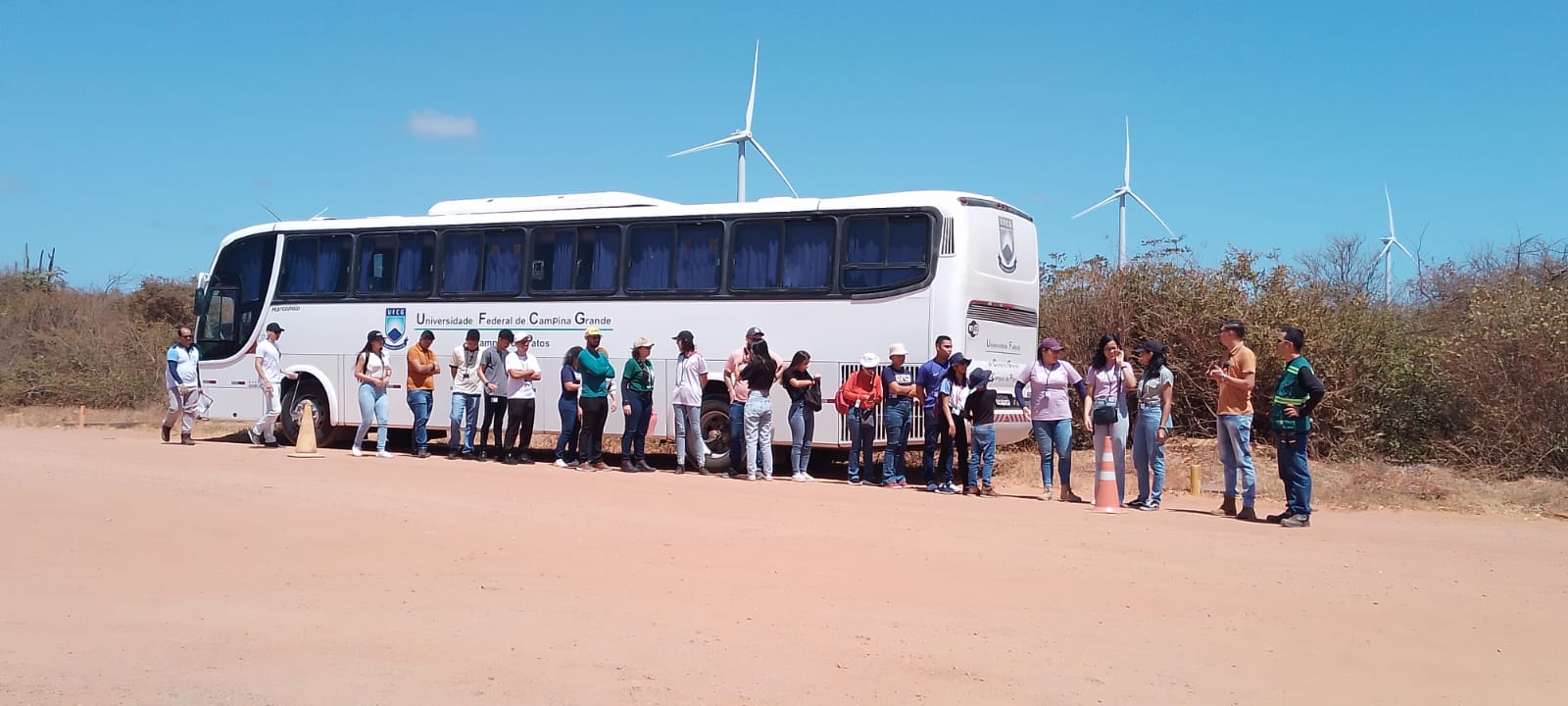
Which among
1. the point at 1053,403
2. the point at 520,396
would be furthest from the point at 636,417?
the point at 1053,403

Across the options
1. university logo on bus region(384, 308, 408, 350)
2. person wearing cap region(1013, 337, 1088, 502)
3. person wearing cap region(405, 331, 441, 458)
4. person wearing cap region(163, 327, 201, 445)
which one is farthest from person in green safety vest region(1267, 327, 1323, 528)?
person wearing cap region(163, 327, 201, 445)

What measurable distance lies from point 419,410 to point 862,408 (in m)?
5.42

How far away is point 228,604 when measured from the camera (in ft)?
21.0

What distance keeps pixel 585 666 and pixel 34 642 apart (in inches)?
94.3

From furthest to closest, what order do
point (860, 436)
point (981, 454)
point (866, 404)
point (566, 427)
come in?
point (566, 427), point (860, 436), point (866, 404), point (981, 454)

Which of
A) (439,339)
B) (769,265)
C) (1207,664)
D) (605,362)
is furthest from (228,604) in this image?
(439,339)

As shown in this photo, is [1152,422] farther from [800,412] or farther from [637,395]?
[637,395]

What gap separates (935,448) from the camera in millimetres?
12867

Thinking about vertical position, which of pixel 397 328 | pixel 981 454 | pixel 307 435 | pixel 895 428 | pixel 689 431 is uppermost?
pixel 397 328

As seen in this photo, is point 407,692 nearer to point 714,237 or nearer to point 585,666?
point 585,666

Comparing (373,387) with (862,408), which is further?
(373,387)

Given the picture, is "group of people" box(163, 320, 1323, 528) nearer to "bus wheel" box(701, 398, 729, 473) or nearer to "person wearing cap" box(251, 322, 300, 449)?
"person wearing cap" box(251, 322, 300, 449)

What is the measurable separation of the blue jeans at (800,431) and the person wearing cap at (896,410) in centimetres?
89

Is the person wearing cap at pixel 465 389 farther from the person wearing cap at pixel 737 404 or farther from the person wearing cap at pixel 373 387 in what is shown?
the person wearing cap at pixel 737 404
